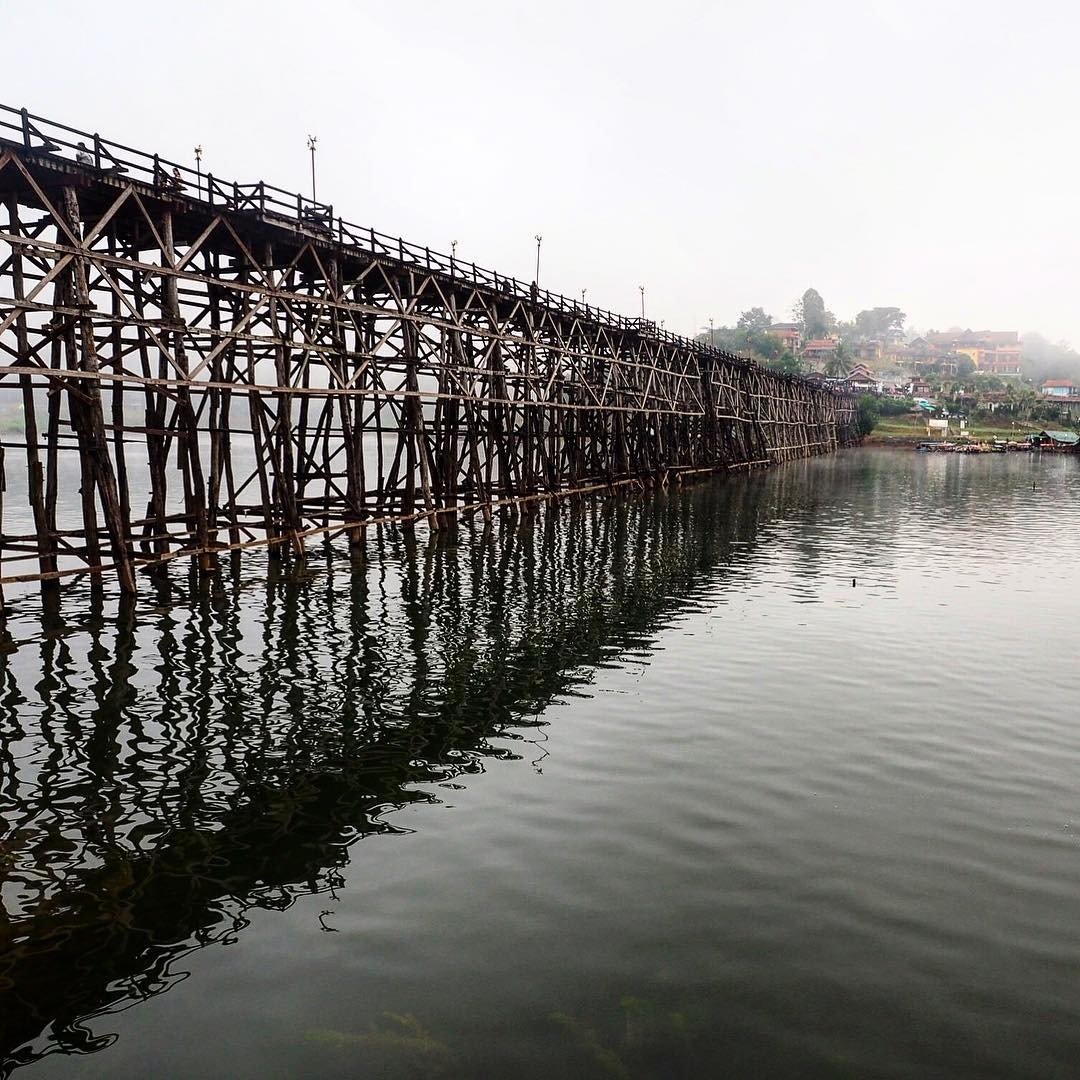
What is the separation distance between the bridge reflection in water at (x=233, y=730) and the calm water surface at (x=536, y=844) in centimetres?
5

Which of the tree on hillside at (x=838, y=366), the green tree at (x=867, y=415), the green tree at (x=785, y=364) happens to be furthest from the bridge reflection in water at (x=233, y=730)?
the tree on hillside at (x=838, y=366)

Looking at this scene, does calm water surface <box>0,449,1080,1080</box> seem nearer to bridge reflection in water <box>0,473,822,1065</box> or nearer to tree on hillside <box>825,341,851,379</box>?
bridge reflection in water <box>0,473,822,1065</box>

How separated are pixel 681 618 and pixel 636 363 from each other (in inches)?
1133

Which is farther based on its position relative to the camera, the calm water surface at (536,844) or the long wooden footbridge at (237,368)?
the long wooden footbridge at (237,368)

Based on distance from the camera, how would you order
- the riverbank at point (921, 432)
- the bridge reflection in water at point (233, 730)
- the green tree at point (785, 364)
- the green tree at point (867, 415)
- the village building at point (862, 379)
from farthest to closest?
the village building at point (862, 379) < the green tree at point (785, 364) < the green tree at point (867, 415) < the riverbank at point (921, 432) < the bridge reflection in water at point (233, 730)

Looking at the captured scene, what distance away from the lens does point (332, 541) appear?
2531 cm

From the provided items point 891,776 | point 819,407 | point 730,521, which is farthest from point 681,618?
point 819,407

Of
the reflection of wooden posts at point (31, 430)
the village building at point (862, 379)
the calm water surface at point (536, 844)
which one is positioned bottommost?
the calm water surface at point (536, 844)

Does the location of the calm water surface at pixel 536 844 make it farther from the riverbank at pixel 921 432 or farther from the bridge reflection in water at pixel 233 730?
the riverbank at pixel 921 432

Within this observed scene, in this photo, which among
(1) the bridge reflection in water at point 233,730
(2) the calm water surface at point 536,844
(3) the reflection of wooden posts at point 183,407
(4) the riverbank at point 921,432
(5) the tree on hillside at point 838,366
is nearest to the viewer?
(2) the calm water surface at point 536,844

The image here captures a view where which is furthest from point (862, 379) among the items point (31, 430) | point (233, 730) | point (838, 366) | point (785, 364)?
point (233, 730)

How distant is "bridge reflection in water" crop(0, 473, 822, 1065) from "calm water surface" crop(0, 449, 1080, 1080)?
49mm

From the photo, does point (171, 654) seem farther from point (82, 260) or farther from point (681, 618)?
point (681, 618)

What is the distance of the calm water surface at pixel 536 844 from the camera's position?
5.27 metres
